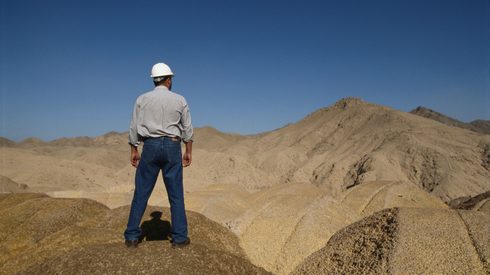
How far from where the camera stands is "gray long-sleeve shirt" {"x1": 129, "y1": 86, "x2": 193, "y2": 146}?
3734 mm

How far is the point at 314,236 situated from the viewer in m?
8.81

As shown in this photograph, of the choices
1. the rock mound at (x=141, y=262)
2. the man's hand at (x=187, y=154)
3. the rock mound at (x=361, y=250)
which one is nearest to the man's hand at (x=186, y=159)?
the man's hand at (x=187, y=154)

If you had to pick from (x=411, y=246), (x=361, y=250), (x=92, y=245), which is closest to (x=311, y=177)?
(x=361, y=250)

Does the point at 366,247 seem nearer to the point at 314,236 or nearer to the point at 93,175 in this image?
the point at 314,236

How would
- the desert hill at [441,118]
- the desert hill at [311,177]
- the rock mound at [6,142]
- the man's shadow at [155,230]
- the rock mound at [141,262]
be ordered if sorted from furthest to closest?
the rock mound at [6,142] → the desert hill at [441,118] → the desert hill at [311,177] → the man's shadow at [155,230] → the rock mound at [141,262]

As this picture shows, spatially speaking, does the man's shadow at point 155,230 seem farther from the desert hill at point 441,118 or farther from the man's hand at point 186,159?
the desert hill at point 441,118

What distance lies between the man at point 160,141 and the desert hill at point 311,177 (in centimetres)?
442

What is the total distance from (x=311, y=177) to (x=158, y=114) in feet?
85.3

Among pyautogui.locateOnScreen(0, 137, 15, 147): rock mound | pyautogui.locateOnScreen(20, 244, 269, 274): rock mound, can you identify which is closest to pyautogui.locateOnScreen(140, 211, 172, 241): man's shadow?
pyautogui.locateOnScreen(20, 244, 269, 274): rock mound

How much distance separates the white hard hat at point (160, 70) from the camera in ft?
12.8

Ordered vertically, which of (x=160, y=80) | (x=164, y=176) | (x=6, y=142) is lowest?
(x=6, y=142)

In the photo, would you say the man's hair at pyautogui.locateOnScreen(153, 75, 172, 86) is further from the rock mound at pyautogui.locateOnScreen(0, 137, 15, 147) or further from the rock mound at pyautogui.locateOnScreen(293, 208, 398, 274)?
the rock mound at pyautogui.locateOnScreen(0, 137, 15, 147)

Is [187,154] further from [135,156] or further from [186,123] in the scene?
[135,156]

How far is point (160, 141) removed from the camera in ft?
12.3
